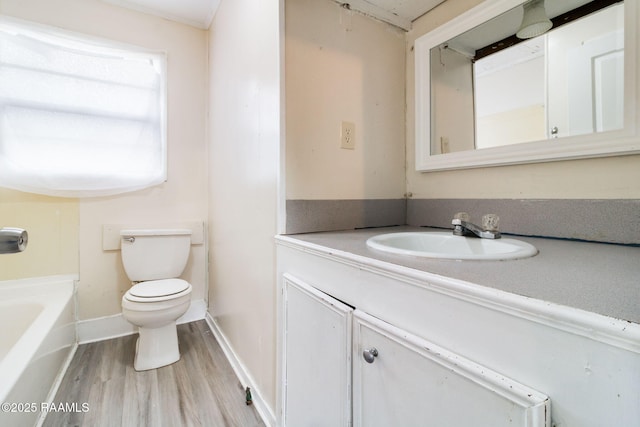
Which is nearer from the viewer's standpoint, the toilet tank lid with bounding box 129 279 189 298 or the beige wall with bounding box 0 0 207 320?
the toilet tank lid with bounding box 129 279 189 298

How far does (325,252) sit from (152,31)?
228 cm

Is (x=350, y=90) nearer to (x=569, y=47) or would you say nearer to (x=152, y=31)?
(x=569, y=47)

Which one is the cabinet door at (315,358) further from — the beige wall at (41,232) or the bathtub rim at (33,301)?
the beige wall at (41,232)

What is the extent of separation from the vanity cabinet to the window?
165 centimetres

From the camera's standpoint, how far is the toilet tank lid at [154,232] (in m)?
1.84

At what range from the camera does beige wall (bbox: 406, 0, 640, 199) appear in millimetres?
838

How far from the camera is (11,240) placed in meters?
0.70

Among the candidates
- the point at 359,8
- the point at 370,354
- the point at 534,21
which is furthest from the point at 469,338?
the point at 359,8

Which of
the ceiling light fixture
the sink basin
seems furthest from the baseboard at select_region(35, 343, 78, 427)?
the ceiling light fixture

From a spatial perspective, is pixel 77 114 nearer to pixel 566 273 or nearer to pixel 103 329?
pixel 103 329

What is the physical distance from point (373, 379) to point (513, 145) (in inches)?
Result: 38.0

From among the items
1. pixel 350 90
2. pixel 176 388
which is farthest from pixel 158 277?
pixel 350 90

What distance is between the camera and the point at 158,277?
75.1 inches

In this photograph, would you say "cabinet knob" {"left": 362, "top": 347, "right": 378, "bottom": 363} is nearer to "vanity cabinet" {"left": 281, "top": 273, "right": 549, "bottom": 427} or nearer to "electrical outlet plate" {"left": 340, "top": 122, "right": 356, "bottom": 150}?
"vanity cabinet" {"left": 281, "top": 273, "right": 549, "bottom": 427}
